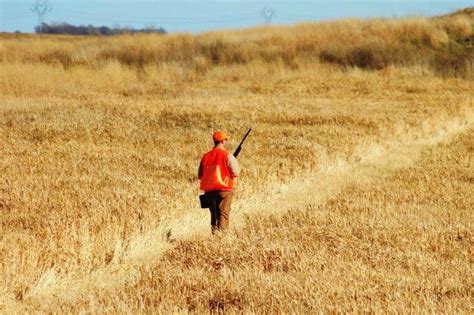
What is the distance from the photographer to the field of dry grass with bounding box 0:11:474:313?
6477 mm

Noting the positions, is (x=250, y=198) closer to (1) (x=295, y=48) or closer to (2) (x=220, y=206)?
(2) (x=220, y=206)

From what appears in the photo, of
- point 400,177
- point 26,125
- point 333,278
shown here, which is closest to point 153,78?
point 26,125

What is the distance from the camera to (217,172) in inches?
356

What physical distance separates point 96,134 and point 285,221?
9113 millimetres

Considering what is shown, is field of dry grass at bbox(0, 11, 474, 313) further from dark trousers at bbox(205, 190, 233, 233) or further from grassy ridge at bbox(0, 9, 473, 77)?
grassy ridge at bbox(0, 9, 473, 77)

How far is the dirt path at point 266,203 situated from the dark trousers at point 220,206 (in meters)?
0.31

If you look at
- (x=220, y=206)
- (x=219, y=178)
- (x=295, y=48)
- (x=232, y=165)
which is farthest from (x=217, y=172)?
(x=295, y=48)

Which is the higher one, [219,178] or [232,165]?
[232,165]

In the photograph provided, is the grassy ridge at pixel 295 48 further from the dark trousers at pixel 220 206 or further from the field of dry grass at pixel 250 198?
the dark trousers at pixel 220 206

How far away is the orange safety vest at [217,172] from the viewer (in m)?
9.02

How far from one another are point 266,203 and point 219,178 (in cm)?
241

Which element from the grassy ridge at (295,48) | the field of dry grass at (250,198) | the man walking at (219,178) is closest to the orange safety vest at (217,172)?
the man walking at (219,178)

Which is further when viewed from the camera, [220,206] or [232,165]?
[220,206]

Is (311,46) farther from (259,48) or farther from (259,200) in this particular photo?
(259,200)
